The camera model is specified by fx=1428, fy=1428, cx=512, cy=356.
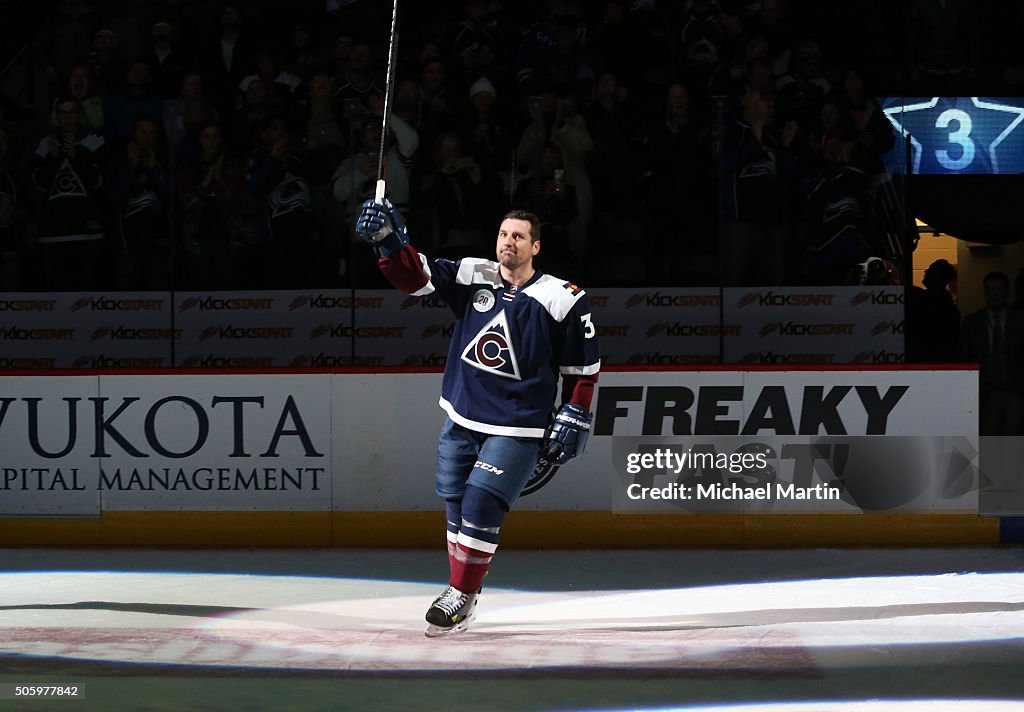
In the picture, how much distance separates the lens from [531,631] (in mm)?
5805

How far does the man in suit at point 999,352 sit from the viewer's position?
9.37 metres

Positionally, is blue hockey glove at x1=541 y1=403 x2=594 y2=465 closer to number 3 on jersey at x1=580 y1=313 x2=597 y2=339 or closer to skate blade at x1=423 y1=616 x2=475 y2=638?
number 3 on jersey at x1=580 y1=313 x2=597 y2=339

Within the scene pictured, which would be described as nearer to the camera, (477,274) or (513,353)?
(513,353)

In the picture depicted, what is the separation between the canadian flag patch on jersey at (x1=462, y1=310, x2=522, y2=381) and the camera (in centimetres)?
576

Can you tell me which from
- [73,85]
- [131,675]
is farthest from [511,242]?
[73,85]

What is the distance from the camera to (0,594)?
6805 millimetres

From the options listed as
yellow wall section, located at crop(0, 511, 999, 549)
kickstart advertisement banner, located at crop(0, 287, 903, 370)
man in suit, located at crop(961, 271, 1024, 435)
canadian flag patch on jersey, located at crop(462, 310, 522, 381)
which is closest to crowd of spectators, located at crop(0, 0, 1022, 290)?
kickstart advertisement banner, located at crop(0, 287, 903, 370)

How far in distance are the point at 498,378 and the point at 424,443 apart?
8.64ft

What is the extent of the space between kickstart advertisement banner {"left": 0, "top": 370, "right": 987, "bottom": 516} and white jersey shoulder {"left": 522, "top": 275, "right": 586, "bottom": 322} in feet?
8.32

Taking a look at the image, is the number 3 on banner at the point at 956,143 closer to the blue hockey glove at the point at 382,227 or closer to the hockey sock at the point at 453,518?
the hockey sock at the point at 453,518

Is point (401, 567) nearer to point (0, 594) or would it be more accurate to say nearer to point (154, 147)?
point (0, 594)

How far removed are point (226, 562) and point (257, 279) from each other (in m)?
2.83

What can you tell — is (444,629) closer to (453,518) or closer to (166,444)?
(453,518)

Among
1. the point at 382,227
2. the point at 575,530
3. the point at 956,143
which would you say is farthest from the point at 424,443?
the point at 956,143
